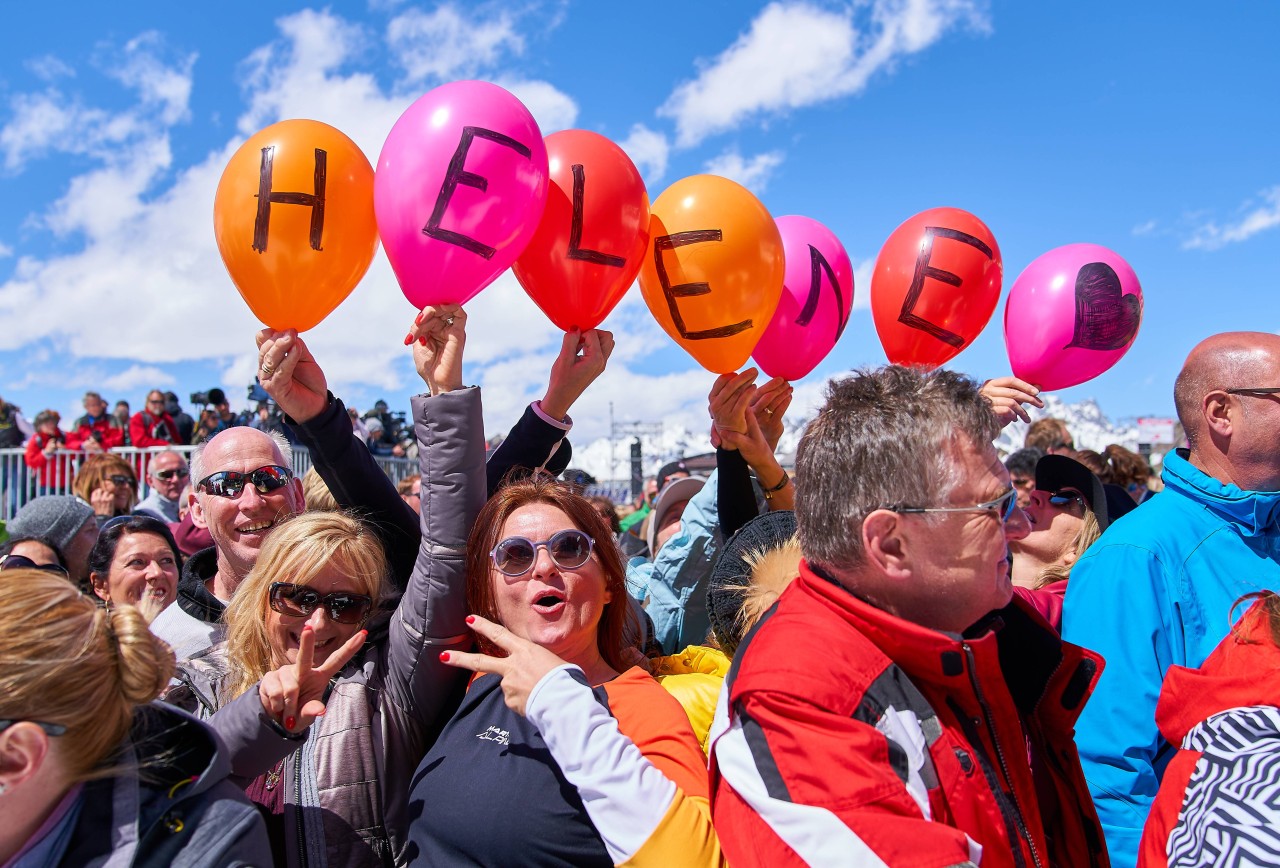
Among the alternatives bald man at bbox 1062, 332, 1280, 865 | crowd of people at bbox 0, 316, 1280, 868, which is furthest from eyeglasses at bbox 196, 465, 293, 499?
bald man at bbox 1062, 332, 1280, 865

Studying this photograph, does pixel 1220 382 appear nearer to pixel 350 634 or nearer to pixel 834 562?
pixel 834 562

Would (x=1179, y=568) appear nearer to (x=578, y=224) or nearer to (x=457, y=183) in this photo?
(x=578, y=224)

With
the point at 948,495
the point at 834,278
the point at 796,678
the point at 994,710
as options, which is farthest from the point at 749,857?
the point at 834,278

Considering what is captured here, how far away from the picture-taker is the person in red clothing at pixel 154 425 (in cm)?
927

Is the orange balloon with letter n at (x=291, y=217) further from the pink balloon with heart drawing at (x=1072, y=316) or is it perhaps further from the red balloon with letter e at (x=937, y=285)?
the pink balloon with heart drawing at (x=1072, y=316)

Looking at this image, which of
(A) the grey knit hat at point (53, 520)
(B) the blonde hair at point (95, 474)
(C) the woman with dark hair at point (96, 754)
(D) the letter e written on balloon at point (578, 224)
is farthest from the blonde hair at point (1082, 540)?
(B) the blonde hair at point (95, 474)

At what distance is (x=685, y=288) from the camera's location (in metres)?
2.87

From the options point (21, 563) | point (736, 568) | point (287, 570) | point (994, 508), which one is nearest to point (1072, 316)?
point (736, 568)

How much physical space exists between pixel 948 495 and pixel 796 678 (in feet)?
1.34

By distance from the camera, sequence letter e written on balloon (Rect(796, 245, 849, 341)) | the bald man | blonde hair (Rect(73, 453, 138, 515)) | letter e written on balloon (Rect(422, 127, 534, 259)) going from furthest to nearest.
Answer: blonde hair (Rect(73, 453, 138, 515)) < letter e written on balloon (Rect(796, 245, 849, 341)) < letter e written on balloon (Rect(422, 127, 534, 259)) < the bald man

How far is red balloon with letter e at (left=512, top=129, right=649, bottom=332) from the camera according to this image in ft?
8.64

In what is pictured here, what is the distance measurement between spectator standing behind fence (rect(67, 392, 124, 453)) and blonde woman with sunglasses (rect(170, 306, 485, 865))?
7852 millimetres

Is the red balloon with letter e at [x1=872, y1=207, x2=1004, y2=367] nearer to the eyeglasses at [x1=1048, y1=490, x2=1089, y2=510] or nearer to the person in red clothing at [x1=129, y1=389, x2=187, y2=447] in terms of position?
the eyeglasses at [x1=1048, y1=490, x2=1089, y2=510]

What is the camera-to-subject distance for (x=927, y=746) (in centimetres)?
133
